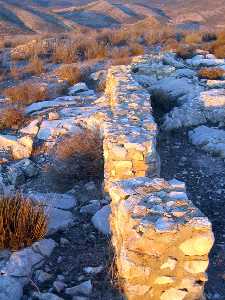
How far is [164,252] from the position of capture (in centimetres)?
377

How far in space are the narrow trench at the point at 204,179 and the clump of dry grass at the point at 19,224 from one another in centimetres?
176

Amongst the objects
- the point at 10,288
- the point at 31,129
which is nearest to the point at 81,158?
the point at 31,129

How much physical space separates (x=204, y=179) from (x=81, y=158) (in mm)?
1799

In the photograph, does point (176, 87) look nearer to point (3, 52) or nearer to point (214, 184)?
point (214, 184)

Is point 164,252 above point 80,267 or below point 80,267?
above

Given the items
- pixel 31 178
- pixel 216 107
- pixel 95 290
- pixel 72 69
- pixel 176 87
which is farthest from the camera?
pixel 72 69

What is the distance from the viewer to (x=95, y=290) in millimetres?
4277

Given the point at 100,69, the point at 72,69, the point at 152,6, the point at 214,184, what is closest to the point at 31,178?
the point at 214,184

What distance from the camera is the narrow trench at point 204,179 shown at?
4.66m

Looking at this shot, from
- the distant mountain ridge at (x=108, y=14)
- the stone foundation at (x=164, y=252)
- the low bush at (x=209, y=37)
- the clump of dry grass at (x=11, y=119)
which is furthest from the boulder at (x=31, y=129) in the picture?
the distant mountain ridge at (x=108, y=14)

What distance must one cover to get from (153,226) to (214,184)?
290cm

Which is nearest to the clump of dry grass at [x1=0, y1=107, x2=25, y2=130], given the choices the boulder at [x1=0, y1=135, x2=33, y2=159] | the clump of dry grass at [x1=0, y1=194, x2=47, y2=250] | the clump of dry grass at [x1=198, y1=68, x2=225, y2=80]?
the boulder at [x1=0, y1=135, x2=33, y2=159]

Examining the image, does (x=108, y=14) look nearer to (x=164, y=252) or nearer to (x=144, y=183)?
(x=144, y=183)

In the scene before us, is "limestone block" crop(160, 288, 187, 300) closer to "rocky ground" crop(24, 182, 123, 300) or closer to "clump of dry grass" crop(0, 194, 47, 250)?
"rocky ground" crop(24, 182, 123, 300)
